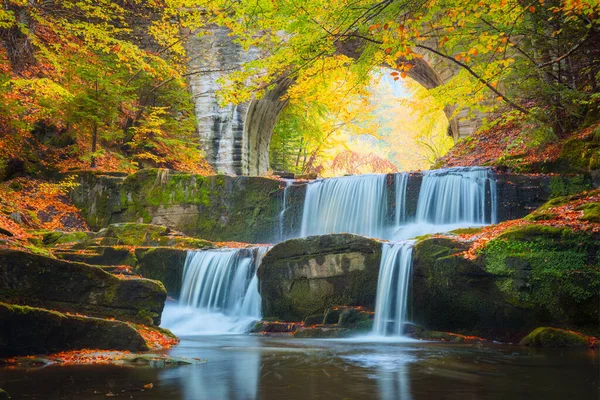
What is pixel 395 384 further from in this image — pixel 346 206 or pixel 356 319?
pixel 346 206

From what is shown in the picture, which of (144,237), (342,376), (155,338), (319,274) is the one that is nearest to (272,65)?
(319,274)

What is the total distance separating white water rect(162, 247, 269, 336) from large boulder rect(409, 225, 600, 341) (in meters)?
3.48

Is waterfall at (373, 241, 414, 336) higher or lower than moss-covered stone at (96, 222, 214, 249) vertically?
lower

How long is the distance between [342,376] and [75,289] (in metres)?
3.37

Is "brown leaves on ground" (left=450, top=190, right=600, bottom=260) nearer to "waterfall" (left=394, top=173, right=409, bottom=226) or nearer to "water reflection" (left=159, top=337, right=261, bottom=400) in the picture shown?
"water reflection" (left=159, top=337, right=261, bottom=400)

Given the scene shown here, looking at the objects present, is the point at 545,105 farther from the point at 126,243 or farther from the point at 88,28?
the point at 88,28

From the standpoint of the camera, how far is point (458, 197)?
38.3 ft

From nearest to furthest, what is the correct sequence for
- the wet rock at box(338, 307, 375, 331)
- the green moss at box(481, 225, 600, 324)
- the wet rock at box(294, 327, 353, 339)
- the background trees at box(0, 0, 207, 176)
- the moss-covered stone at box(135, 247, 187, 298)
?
1. the green moss at box(481, 225, 600, 324)
2. the wet rock at box(294, 327, 353, 339)
3. the wet rock at box(338, 307, 375, 331)
4. the moss-covered stone at box(135, 247, 187, 298)
5. the background trees at box(0, 0, 207, 176)

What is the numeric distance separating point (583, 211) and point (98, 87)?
12.9 meters

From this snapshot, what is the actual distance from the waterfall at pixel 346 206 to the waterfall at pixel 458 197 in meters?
1.08

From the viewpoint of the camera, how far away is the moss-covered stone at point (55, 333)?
196 inches


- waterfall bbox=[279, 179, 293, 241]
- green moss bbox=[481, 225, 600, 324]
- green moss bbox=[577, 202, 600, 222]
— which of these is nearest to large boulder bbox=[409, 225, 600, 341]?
green moss bbox=[481, 225, 600, 324]

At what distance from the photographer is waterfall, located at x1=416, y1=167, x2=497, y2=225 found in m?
11.3

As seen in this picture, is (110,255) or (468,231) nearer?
(468,231)
